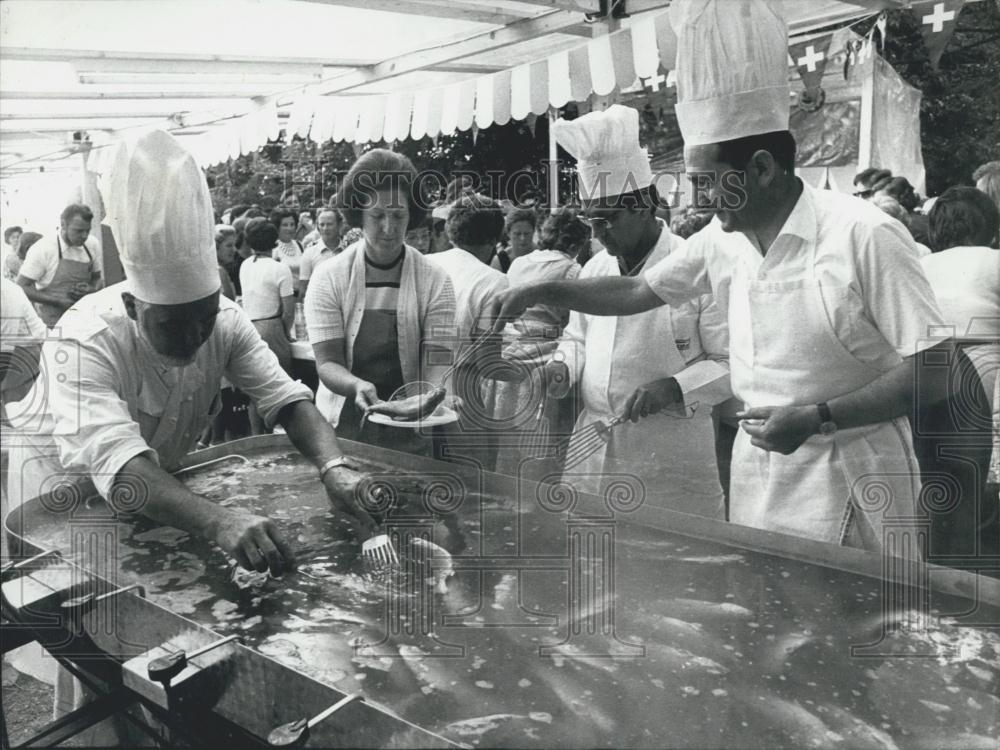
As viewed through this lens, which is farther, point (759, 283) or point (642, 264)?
point (642, 264)

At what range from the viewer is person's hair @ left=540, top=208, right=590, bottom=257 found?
2.97 m

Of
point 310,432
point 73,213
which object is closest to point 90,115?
point 73,213

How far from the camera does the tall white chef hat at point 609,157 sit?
2.27 metres

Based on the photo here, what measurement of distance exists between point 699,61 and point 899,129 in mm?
1436

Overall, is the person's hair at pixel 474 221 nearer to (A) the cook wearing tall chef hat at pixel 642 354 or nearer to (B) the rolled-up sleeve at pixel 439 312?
(B) the rolled-up sleeve at pixel 439 312

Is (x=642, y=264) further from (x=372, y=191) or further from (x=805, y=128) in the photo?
(x=805, y=128)

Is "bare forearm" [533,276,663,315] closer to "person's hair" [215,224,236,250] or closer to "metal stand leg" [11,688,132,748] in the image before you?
"metal stand leg" [11,688,132,748]

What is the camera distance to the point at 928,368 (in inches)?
60.8

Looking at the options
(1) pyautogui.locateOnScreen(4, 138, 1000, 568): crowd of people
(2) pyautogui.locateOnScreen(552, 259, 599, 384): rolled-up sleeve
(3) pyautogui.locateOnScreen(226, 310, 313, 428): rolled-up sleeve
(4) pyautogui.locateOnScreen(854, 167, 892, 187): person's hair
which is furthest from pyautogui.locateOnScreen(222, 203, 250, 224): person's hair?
(4) pyautogui.locateOnScreen(854, 167, 892, 187): person's hair

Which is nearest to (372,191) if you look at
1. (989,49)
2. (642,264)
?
(642,264)

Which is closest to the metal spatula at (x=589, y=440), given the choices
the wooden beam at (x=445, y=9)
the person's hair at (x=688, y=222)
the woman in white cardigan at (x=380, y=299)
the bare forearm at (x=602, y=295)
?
the bare forearm at (x=602, y=295)

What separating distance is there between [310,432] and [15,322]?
0.80 meters

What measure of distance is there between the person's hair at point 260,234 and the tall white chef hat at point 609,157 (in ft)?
5.56

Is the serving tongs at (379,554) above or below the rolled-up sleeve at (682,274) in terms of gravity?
below
